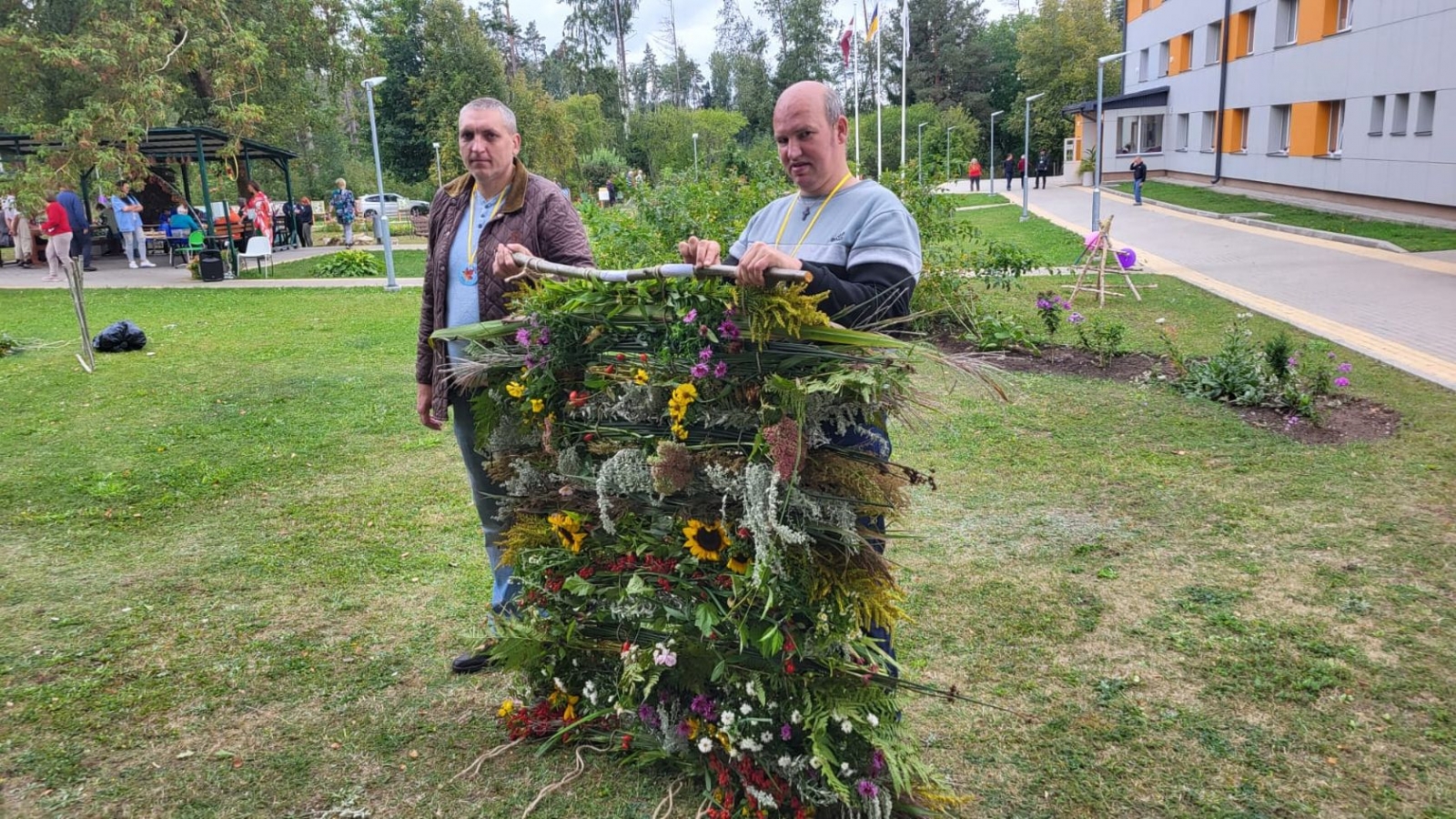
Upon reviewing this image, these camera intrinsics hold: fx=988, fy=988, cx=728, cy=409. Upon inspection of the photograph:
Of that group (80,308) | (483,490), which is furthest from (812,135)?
(80,308)

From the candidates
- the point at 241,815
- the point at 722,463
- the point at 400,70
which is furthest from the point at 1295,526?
the point at 400,70

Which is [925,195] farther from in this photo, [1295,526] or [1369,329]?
[1295,526]

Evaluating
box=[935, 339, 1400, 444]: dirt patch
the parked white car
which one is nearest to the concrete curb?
box=[935, 339, 1400, 444]: dirt patch

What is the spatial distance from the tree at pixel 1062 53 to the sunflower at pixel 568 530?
5887 cm

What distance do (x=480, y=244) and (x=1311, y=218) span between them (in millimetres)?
24403

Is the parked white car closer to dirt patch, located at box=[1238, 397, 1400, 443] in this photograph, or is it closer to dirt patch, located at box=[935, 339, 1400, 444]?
dirt patch, located at box=[935, 339, 1400, 444]

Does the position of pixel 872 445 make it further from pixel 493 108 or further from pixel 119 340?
pixel 119 340

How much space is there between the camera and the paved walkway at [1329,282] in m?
9.75

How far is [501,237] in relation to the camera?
357cm

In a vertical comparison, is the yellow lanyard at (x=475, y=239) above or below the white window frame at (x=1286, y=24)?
below

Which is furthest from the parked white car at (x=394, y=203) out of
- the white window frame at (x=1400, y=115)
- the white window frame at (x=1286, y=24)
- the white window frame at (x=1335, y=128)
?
the white window frame at (x=1400, y=115)

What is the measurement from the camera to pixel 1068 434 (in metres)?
6.82

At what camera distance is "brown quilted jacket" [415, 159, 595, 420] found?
11.7 feet

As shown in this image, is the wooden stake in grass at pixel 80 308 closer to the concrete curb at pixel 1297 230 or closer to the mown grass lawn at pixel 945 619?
the mown grass lawn at pixel 945 619
